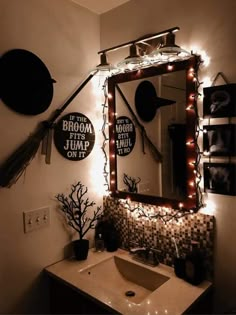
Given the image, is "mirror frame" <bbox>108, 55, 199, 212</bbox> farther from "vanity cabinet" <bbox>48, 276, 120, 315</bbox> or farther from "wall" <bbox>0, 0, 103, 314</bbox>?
"vanity cabinet" <bbox>48, 276, 120, 315</bbox>

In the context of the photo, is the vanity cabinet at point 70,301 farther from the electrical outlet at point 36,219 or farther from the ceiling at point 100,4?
the ceiling at point 100,4

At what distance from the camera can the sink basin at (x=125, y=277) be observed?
1.39 metres

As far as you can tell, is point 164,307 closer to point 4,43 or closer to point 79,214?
point 79,214

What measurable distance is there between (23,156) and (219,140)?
99 cm

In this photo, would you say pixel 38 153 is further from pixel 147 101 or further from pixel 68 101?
pixel 147 101

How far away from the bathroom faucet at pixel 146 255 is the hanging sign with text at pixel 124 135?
0.60 metres

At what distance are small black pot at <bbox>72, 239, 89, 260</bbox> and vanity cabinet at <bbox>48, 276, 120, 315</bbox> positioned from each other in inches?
7.4

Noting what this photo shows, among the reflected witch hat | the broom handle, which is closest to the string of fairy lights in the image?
the reflected witch hat

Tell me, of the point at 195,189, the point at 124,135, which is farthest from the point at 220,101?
the point at 124,135

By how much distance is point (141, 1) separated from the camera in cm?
156

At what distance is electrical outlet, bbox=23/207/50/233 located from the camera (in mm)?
1403

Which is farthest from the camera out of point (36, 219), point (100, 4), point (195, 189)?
point (100, 4)

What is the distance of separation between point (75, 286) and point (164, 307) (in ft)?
1.45

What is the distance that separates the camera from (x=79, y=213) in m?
1.60
